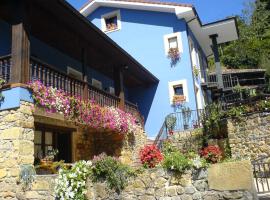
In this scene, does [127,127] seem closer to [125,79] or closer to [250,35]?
[125,79]

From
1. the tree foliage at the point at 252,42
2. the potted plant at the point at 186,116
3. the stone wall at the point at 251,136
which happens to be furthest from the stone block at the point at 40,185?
the tree foliage at the point at 252,42

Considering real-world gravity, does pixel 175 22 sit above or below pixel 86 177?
above

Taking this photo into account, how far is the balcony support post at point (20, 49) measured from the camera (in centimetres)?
696

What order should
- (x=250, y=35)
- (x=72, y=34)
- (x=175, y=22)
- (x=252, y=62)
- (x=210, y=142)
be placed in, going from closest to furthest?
(x=72, y=34) → (x=210, y=142) → (x=175, y=22) → (x=252, y=62) → (x=250, y=35)

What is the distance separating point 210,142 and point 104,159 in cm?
685

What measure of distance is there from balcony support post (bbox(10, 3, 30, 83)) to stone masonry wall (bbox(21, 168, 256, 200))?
7.42 ft

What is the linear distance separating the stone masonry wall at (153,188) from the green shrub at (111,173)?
0.38 feet

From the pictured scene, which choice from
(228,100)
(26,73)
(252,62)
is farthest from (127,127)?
(252,62)

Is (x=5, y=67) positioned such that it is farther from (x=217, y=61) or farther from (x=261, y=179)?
(x=217, y=61)

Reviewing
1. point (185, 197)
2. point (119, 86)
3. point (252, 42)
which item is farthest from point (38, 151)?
point (252, 42)

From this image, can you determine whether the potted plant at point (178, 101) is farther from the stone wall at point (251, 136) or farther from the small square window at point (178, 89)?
the stone wall at point (251, 136)

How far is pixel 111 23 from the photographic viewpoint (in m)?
18.3

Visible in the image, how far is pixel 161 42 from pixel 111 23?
3.50 m

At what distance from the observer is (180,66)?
1605cm
